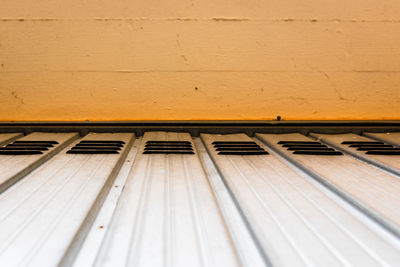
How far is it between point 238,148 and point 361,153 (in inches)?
20.1

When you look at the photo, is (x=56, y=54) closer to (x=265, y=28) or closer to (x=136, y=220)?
(x=265, y=28)

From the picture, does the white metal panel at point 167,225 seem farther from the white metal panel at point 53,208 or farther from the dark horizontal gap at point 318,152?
the dark horizontal gap at point 318,152

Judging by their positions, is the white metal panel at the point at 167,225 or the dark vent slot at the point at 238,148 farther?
the dark vent slot at the point at 238,148

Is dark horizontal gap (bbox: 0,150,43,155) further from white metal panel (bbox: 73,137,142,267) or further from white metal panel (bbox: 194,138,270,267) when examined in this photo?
white metal panel (bbox: 194,138,270,267)

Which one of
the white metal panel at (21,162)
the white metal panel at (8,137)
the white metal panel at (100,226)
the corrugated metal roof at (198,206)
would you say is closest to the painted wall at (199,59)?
the white metal panel at (8,137)

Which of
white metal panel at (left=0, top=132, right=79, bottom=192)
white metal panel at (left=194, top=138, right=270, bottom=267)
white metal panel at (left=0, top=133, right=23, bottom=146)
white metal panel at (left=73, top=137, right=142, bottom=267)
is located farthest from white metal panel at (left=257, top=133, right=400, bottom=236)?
white metal panel at (left=0, top=133, right=23, bottom=146)

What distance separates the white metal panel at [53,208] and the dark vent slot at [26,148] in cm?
13

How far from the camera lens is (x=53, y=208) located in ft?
2.59

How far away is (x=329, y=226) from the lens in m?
0.73

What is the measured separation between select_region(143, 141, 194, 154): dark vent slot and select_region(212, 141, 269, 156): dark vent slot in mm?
128

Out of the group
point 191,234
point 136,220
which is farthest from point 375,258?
point 136,220

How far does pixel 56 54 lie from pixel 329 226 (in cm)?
175

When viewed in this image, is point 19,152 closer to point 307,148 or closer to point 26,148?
point 26,148

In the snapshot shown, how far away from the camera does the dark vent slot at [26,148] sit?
4.10ft
